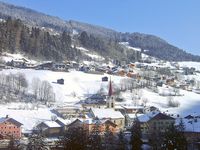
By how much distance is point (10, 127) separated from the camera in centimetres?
6200

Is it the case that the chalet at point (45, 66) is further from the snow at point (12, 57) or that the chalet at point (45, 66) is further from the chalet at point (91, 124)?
the chalet at point (91, 124)

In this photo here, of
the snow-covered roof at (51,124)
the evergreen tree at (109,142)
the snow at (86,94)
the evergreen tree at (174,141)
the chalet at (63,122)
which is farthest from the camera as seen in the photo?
the snow at (86,94)

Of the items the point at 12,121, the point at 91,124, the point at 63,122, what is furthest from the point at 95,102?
the point at 12,121

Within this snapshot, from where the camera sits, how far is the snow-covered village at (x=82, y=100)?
4609 centimetres

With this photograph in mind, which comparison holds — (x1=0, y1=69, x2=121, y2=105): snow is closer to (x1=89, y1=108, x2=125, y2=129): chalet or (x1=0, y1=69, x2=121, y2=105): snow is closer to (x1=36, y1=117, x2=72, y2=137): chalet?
(x1=89, y1=108, x2=125, y2=129): chalet

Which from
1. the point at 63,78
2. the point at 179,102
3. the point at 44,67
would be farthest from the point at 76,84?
the point at 179,102

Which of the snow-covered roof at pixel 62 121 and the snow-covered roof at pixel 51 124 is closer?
the snow-covered roof at pixel 51 124

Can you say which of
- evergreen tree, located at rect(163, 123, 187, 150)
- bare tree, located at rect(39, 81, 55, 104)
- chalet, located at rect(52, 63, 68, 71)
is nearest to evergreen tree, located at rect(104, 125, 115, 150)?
evergreen tree, located at rect(163, 123, 187, 150)

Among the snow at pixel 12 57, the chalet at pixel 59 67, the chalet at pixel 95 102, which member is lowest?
the chalet at pixel 95 102

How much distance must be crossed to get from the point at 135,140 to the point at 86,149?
592cm

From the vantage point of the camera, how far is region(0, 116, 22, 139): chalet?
61.6 metres

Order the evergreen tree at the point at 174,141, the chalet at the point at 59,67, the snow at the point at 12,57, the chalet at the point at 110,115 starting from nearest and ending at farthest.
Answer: the evergreen tree at the point at 174,141, the chalet at the point at 110,115, the chalet at the point at 59,67, the snow at the point at 12,57

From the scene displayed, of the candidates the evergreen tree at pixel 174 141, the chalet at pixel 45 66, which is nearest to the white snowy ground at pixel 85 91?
the chalet at pixel 45 66

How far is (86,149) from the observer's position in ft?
132
